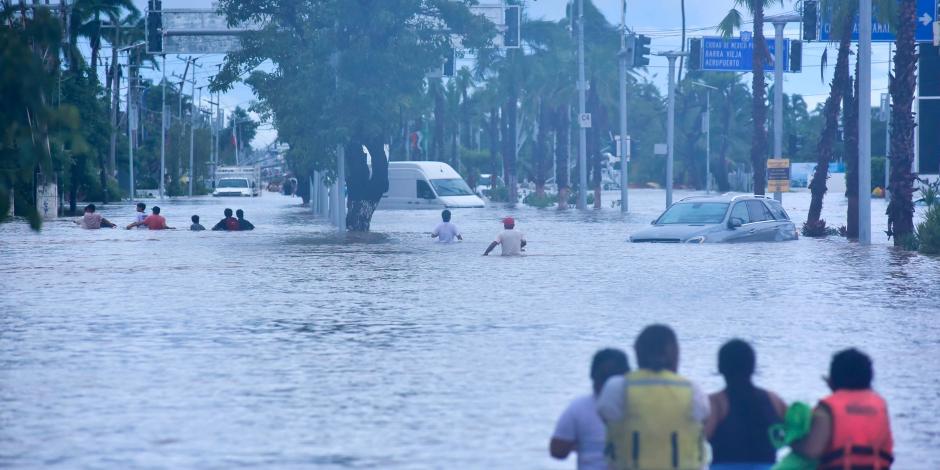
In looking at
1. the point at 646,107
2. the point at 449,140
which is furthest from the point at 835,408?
the point at 449,140

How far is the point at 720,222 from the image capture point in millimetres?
32438

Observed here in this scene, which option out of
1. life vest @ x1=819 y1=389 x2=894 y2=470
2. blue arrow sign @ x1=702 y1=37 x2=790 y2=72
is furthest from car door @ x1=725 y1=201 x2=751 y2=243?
life vest @ x1=819 y1=389 x2=894 y2=470

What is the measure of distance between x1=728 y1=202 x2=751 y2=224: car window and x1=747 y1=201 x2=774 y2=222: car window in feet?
0.63

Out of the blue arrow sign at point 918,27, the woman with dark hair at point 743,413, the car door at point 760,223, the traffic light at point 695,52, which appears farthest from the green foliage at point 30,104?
the traffic light at point 695,52

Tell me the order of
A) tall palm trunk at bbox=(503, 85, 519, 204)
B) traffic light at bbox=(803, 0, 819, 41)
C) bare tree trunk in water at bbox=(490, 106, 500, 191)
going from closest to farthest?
traffic light at bbox=(803, 0, 819, 41), tall palm trunk at bbox=(503, 85, 519, 204), bare tree trunk in water at bbox=(490, 106, 500, 191)

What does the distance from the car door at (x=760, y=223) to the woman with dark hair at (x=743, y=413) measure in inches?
1041

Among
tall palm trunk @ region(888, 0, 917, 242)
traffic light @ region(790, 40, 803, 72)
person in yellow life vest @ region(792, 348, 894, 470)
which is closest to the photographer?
person in yellow life vest @ region(792, 348, 894, 470)

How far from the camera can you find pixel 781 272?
979 inches

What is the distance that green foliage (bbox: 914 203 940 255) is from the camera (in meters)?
30.5

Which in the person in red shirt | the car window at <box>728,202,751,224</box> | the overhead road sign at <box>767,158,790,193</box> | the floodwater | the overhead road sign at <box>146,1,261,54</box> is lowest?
the floodwater

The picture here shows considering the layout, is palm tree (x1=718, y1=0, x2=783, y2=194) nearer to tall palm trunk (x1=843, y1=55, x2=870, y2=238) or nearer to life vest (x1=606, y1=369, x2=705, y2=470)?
tall palm trunk (x1=843, y1=55, x2=870, y2=238)

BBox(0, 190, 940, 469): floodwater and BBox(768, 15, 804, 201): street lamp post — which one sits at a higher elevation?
BBox(768, 15, 804, 201): street lamp post

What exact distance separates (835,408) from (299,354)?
798 centimetres

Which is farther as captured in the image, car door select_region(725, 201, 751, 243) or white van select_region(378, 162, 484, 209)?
white van select_region(378, 162, 484, 209)
